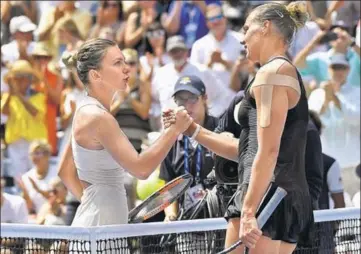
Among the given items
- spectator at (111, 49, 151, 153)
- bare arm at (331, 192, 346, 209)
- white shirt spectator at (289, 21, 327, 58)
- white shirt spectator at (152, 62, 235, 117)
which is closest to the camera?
bare arm at (331, 192, 346, 209)

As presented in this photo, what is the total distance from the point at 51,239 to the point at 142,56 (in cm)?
730

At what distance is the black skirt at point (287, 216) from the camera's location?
5.06 metres

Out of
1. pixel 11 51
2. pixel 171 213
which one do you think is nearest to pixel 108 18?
pixel 11 51

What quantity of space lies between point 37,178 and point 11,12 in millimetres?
3435

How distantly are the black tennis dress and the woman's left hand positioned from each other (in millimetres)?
152

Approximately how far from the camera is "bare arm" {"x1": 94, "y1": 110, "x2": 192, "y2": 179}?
531 centimetres

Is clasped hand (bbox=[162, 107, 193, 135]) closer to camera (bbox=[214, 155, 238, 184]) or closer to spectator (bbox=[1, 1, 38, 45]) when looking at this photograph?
camera (bbox=[214, 155, 238, 184])

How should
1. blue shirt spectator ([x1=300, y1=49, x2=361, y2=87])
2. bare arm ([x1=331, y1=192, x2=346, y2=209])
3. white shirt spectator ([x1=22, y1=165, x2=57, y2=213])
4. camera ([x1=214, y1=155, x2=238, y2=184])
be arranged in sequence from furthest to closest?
blue shirt spectator ([x1=300, y1=49, x2=361, y2=87]), white shirt spectator ([x1=22, y1=165, x2=57, y2=213]), bare arm ([x1=331, y1=192, x2=346, y2=209]), camera ([x1=214, y1=155, x2=238, y2=184])

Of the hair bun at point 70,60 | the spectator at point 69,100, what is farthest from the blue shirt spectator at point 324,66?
the hair bun at point 70,60

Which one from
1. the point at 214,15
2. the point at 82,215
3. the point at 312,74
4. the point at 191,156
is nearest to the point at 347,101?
the point at 312,74

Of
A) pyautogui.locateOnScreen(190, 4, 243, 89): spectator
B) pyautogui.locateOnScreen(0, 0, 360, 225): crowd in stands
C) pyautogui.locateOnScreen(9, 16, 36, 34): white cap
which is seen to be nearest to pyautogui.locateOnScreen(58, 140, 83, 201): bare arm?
pyautogui.locateOnScreen(0, 0, 360, 225): crowd in stands

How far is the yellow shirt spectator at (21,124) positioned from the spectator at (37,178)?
0.85 metres

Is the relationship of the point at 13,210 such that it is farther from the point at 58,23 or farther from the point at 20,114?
the point at 58,23

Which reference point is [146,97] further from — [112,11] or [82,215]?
[82,215]
